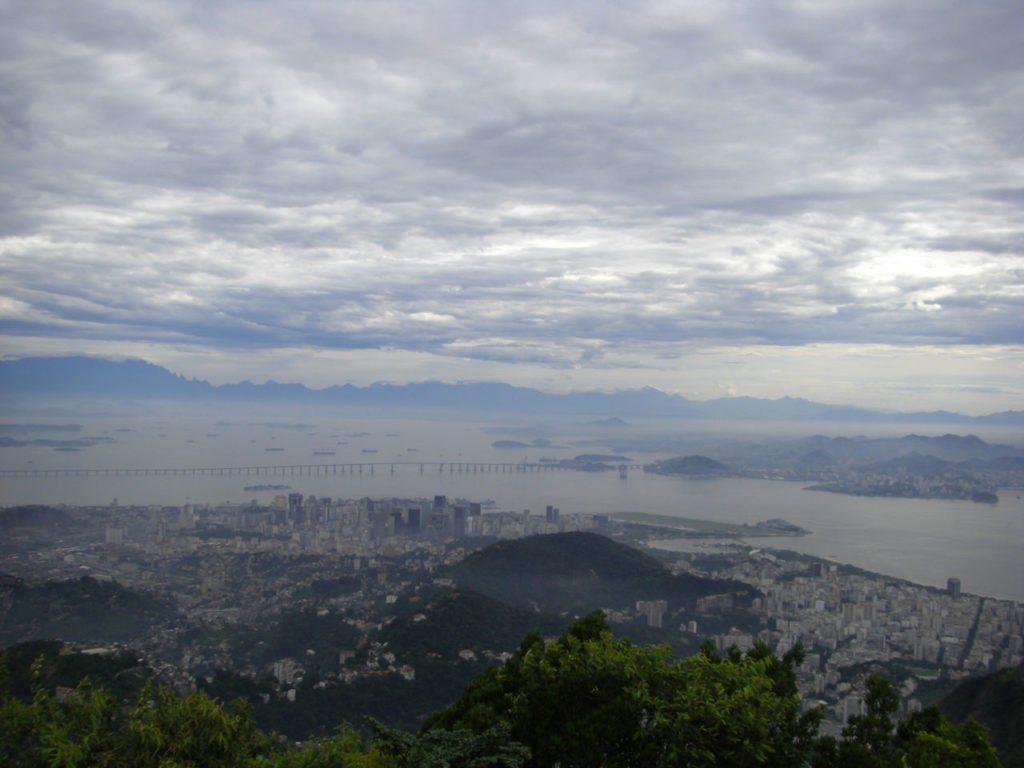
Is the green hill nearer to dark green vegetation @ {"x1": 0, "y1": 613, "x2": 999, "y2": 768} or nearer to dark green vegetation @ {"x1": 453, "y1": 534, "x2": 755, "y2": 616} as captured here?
dark green vegetation @ {"x1": 453, "y1": 534, "x2": 755, "y2": 616}

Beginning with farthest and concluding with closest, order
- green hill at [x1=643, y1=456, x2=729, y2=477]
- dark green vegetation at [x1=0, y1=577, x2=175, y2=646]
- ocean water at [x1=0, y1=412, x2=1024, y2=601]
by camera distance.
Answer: green hill at [x1=643, y1=456, x2=729, y2=477] → ocean water at [x1=0, y1=412, x2=1024, y2=601] → dark green vegetation at [x1=0, y1=577, x2=175, y2=646]

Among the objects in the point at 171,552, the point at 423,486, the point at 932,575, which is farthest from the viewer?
the point at 423,486

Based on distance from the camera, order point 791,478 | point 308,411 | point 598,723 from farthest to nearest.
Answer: point 308,411 < point 791,478 < point 598,723

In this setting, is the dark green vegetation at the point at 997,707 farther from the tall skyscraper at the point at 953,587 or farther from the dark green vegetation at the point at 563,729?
the tall skyscraper at the point at 953,587

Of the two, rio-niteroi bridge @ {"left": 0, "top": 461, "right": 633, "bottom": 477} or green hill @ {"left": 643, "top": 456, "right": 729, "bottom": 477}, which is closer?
rio-niteroi bridge @ {"left": 0, "top": 461, "right": 633, "bottom": 477}

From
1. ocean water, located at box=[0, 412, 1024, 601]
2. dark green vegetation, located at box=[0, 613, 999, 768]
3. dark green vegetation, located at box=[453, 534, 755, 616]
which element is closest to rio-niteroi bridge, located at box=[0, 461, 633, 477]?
ocean water, located at box=[0, 412, 1024, 601]

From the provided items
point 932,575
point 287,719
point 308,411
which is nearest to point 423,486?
point 932,575

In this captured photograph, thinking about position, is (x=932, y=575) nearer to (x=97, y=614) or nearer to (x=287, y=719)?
(x=287, y=719)
